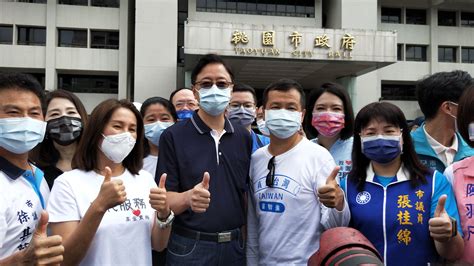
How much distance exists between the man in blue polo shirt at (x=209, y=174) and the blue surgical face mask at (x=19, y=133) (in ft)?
2.64

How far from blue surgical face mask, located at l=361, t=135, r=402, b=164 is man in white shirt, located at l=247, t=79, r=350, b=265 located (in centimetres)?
29

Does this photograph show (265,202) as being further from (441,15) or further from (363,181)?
(441,15)

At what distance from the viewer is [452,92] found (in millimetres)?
3035

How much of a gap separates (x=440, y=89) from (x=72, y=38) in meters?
22.2

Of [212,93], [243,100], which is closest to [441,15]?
[243,100]

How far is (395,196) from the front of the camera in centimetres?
239

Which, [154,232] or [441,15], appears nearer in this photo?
[154,232]

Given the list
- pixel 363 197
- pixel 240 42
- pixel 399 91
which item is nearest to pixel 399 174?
pixel 363 197

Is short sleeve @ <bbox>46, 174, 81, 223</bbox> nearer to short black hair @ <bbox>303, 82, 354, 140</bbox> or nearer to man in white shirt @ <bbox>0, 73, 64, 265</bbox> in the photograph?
man in white shirt @ <bbox>0, 73, 64, 265</bbox>

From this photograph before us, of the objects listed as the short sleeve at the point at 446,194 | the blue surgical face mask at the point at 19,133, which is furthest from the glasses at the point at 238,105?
the blue surgical face mask at the point at 19,133

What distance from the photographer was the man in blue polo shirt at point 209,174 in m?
2.60

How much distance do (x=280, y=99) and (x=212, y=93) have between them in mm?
484

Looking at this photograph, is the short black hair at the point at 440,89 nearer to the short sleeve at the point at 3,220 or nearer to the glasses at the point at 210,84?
the glasses at the point at 210,84

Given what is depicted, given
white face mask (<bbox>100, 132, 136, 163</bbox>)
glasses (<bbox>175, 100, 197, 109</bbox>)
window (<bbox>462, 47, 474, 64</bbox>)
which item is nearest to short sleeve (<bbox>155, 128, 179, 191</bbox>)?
white face mask (<bbox>100, 132, 136, 163</bbox>)
